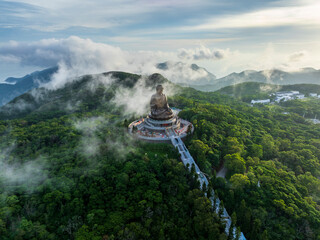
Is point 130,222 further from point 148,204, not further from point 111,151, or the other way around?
point 111,151

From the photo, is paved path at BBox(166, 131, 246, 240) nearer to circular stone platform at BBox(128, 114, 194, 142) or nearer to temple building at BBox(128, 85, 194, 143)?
circular stone platform at BBox(128, 114, 194, 142)

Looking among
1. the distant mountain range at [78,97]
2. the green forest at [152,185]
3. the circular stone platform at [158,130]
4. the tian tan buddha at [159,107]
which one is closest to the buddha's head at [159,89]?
the tian tan buddha at [159,107]

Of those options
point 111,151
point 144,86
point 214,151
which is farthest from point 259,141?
point 144,86

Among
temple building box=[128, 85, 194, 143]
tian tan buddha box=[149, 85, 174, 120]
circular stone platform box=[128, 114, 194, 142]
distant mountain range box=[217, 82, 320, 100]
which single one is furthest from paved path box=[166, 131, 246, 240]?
distant mountain range box=[217, 82, 320, 100]

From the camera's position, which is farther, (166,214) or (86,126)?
(86,126)

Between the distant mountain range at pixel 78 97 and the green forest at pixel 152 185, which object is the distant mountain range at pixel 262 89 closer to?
the distant mountain range at pixel 78 97

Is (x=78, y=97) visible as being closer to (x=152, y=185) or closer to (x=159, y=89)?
(x=159, y=89)

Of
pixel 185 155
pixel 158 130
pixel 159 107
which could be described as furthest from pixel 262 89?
pixel 185 155
